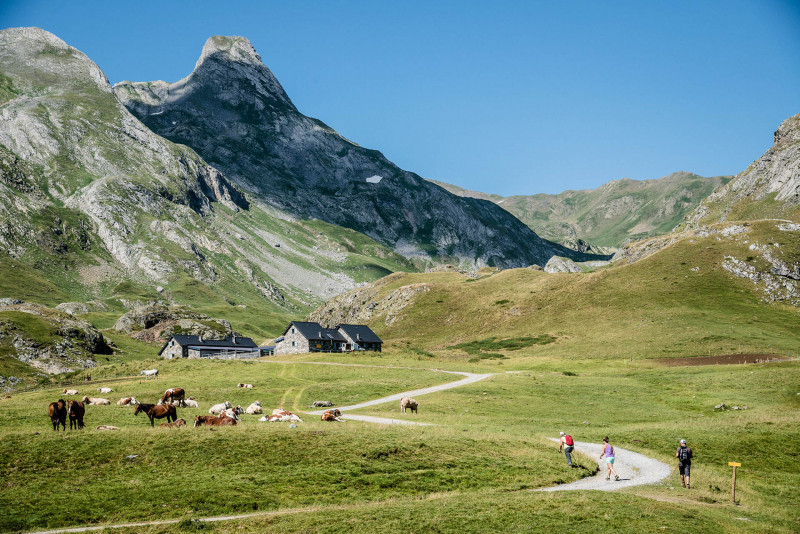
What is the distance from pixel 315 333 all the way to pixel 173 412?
99956mm

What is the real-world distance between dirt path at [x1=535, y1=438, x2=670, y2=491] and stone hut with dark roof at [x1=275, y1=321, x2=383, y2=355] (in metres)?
103

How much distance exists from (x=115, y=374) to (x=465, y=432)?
3124 inches

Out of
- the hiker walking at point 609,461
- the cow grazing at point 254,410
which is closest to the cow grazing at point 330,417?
the cow grazing at point 254,410

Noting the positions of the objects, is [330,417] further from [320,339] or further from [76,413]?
[320,339]

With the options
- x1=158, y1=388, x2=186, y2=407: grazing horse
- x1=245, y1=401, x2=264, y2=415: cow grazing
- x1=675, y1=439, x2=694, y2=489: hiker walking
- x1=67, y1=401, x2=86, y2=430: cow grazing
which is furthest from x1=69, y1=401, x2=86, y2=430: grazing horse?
x1=675, y1=439, x2=694, y2=489: hiker walking

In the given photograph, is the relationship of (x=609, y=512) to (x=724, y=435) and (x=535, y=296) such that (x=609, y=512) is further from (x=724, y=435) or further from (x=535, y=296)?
(x=535, y=296)

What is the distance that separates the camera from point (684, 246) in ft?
618

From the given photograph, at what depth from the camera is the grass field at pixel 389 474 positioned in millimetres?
24953

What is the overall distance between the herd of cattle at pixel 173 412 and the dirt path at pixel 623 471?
22351 mm

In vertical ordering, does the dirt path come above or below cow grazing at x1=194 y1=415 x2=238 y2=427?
below

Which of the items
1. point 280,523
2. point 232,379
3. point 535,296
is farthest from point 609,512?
point 535,296

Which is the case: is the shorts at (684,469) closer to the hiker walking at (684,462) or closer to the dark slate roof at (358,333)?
the hiker walking at (684,462)

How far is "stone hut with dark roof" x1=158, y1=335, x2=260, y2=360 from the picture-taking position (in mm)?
141500

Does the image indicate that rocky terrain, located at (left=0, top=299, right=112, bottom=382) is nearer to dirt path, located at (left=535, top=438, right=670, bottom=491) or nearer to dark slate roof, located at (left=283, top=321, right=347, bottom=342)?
Result: dark slate roof, located at (left=283, top=321, right=347, bottom=342)
